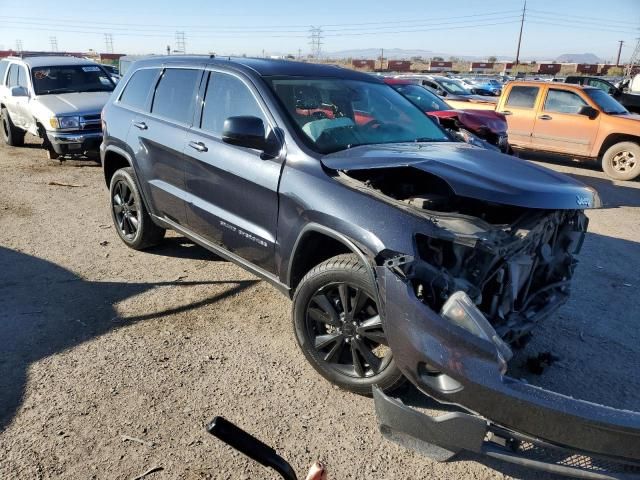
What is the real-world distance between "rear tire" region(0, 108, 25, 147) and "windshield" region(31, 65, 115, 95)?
1848 millimetres

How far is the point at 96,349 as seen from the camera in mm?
3459

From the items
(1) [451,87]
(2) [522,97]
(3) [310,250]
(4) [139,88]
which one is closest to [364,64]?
(1) [451,87]

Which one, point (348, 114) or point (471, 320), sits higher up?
point (348, 114)

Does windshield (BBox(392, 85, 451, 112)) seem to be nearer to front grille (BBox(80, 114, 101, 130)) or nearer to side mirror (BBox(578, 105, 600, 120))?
side mirror (BBox(578, 105, 600, 120))

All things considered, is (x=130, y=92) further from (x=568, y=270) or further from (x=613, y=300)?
(x=613, y=300)

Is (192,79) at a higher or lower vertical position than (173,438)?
higher

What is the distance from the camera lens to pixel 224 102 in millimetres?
3861

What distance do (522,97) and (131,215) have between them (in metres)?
9.19

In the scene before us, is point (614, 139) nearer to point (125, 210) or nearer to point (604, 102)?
point (604, 102)

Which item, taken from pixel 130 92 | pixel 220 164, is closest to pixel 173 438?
pixel 220 164

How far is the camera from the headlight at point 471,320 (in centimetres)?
218

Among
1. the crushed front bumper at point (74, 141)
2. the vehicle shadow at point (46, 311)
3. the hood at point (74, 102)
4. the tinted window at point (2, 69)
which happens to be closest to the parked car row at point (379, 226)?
the vehicle shadow at point (46, 311)

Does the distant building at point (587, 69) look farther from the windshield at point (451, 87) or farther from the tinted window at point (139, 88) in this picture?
the tinted window at point (139, 88)

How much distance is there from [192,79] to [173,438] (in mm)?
2816
